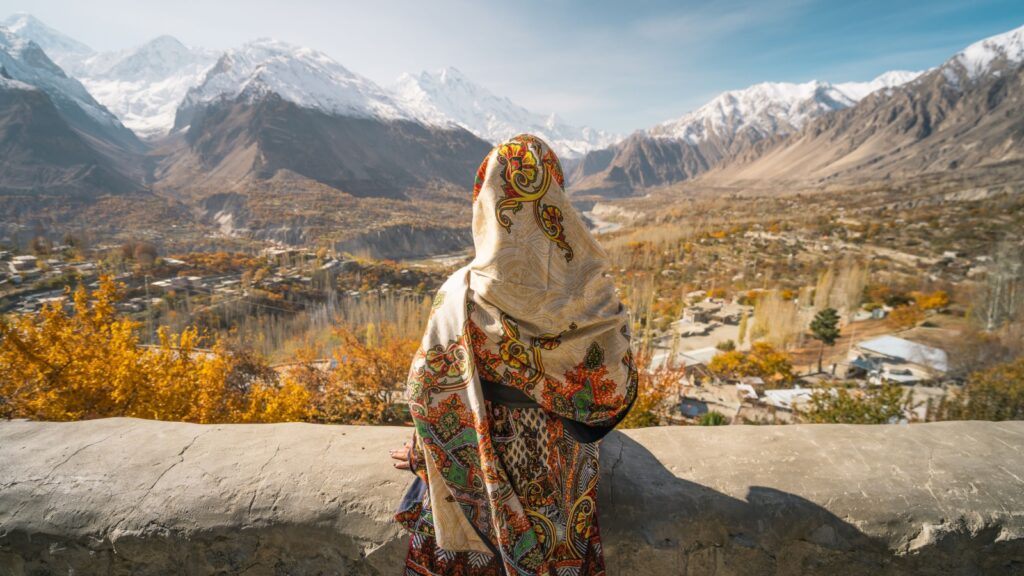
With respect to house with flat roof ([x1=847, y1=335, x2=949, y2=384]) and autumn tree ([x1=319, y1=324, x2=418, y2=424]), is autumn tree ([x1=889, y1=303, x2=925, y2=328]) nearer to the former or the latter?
house with flat roof ([x1=847, y1=335, x2=949, y2=384])

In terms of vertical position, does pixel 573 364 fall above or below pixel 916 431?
above

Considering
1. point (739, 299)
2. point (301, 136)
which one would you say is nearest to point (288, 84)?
point (301, 136)

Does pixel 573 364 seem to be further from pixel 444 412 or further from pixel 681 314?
pixel 681 314

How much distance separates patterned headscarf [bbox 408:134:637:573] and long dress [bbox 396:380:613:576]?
53mm

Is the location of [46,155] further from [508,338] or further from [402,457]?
[508,338]

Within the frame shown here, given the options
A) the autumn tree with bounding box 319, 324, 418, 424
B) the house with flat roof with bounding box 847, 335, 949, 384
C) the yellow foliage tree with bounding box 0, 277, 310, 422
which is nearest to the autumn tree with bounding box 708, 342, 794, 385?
the house with flat roof with bounding box 847, 335, 949, 384

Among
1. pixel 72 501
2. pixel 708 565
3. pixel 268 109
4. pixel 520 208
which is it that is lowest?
pixel 708 565

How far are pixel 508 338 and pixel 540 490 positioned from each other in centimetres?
53

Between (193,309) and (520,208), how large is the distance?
Answer: 26.9 meters

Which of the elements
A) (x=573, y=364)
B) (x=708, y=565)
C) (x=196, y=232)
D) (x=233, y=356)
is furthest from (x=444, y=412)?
(x=196, y=232)

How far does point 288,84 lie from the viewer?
474 feet

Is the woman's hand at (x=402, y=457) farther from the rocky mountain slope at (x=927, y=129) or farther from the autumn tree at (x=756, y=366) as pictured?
the rocky mountain slope at (x=927, y=129)

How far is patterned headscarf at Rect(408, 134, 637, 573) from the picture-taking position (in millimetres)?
1393

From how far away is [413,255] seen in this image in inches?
2480
